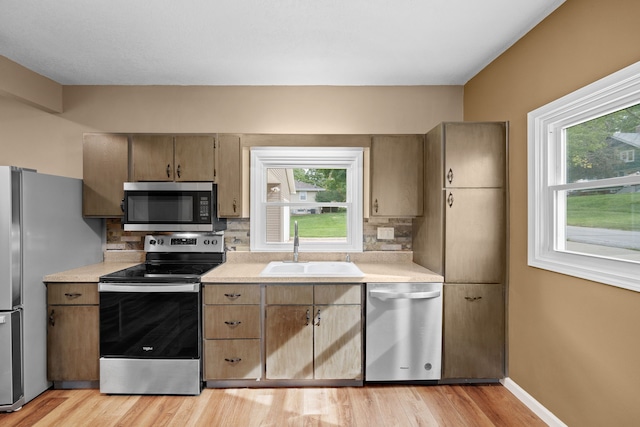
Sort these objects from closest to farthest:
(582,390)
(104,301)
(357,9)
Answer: (582,390) < (357,9) < (104,301)

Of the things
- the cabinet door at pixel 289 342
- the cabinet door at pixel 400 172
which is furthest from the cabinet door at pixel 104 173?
the cabinet door at pixel 400 172

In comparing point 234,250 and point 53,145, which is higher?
point 53,145

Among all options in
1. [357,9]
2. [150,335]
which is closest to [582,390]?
[357,9]

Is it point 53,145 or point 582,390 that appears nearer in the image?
point 582,390

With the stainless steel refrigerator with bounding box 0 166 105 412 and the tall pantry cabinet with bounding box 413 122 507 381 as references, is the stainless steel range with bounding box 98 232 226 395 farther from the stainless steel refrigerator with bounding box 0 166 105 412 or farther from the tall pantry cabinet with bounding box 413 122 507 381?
the tall pantry cabinet with bounding box 413 122 507 381

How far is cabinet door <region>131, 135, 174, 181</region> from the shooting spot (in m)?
2.99

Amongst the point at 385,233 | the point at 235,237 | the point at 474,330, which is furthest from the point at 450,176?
the point at 235,237

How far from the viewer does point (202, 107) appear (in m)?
3.28

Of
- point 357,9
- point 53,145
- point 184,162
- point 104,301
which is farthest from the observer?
point 53,145

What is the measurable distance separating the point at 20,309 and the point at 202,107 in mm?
2078

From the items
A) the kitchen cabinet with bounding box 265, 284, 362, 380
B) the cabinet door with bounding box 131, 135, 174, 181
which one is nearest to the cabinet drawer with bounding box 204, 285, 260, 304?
the kitchen cabinet with bounding box 265, 284, 362, 380

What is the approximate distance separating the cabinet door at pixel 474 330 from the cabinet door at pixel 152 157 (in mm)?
2459

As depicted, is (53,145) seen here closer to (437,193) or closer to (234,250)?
(234,250)

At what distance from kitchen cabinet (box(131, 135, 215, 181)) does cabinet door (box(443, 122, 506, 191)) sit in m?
1.92
